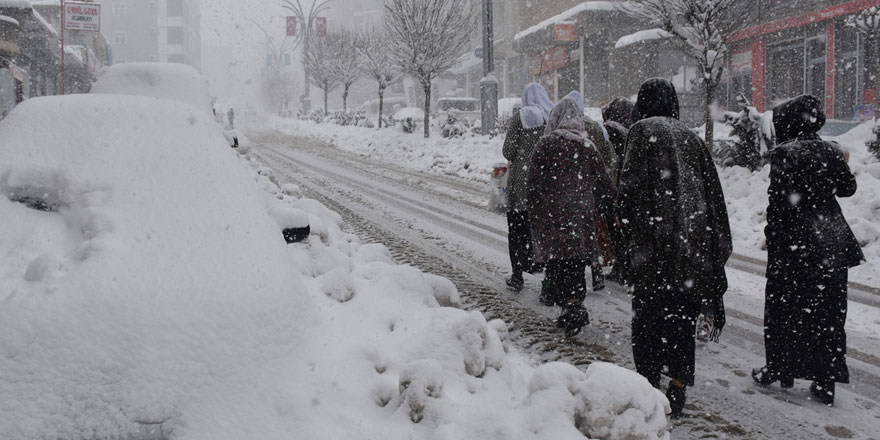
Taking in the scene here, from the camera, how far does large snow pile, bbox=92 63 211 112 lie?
16.0 feet

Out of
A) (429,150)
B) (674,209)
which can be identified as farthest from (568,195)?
(429,150)

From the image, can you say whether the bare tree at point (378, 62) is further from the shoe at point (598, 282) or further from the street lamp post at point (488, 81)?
the shoe at point (598, 282)

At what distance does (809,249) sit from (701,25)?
7.92 meters

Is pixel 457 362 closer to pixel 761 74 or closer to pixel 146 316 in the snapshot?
pixel 146 316

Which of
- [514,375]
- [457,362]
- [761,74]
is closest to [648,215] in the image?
[514,375]

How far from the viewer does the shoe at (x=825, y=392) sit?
3512 millimetres

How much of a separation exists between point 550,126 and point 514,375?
239 centimetres

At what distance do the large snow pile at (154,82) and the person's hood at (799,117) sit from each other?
391 cm

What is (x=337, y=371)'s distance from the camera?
8.27ft

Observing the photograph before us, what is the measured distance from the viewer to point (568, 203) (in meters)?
4.60

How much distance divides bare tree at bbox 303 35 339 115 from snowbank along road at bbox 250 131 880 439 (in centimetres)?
2674

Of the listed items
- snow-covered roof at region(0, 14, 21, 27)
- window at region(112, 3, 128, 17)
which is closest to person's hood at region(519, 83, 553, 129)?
snow-covered roof at region(0, 14, 21, 27)

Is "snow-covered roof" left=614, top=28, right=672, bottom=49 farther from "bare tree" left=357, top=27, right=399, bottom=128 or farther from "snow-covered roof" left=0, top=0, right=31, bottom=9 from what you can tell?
"snow-covered roof" left=0, top=0, right=31, bottom=9

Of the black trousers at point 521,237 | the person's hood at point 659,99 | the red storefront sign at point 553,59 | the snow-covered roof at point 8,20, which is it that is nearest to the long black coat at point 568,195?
the black trousers at point 521,237
